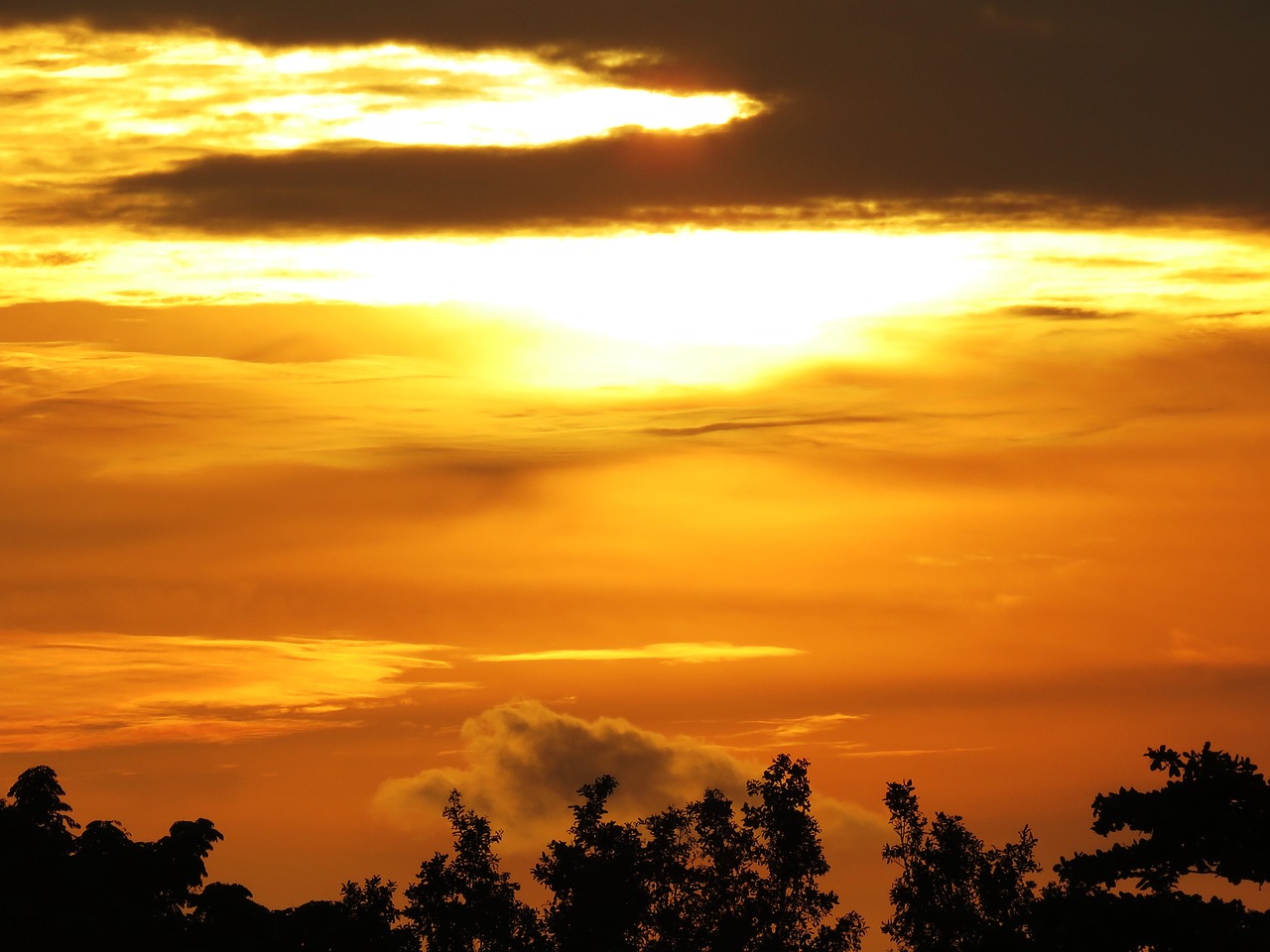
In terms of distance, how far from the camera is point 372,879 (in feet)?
279

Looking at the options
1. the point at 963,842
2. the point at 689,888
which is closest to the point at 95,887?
the point at 689,888

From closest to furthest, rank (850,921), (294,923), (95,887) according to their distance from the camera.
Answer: (95,887), (294,923), (850,921)

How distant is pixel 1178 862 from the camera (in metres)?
42.1

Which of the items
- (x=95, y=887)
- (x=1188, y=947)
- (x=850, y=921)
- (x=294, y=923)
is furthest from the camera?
(x=850, y=921)

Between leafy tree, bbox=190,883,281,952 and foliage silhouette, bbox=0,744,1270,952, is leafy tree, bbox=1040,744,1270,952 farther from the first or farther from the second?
leafy tree, bbox=190,883,281,952

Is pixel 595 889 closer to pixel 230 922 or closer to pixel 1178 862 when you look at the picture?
pixel 230 922

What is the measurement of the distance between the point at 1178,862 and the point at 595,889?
1713 inches

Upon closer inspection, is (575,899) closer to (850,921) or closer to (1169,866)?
(850,921)

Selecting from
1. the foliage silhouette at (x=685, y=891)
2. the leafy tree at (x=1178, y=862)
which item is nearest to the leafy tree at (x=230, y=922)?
the foliage silhouette at (x=685, y=891)

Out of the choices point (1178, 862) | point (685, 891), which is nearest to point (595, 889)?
point (685, 891)

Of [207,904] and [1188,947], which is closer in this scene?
[1188,947]

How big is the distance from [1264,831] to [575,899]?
152ft

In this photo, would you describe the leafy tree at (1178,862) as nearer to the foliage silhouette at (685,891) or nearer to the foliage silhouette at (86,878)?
the foliage silhouette at (685,891)

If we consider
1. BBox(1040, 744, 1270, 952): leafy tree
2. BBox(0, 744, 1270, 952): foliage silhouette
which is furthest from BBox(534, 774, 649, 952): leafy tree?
BBox(1040, 744, 1270, 952): leafy tree
